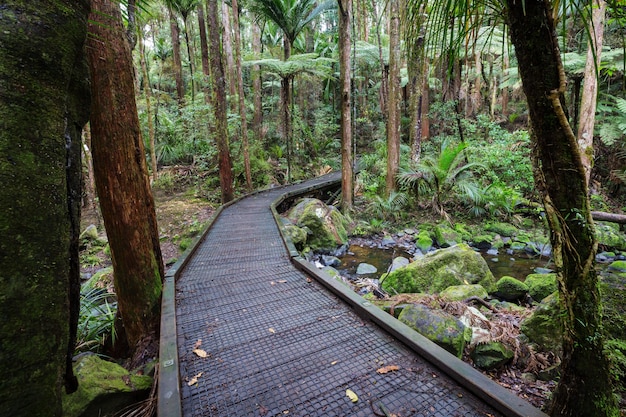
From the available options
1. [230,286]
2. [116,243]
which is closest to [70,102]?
[116,243]

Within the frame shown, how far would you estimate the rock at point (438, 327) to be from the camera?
2596 millimetres

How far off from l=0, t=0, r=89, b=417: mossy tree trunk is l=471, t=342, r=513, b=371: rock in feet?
9.31

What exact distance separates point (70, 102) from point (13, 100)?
0.45 m

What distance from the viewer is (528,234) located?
8.40 m

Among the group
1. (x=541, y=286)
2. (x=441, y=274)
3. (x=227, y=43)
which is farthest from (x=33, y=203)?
(x=227, y=43)

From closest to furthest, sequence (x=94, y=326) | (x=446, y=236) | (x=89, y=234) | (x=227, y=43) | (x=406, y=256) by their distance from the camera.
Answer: (x=94, y=326) < (x=406, y=256) < (x=89, y=234) < (x=446, y=236) < (x=227, y=43)

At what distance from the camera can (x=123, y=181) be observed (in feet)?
10.8

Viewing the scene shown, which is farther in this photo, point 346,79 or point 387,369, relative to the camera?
point 346,79

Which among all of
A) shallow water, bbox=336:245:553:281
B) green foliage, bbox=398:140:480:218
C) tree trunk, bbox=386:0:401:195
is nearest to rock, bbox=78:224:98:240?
shallow water, bbox=336:245:553:281

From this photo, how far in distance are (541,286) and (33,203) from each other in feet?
18.5

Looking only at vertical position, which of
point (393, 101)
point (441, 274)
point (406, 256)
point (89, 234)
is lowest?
point (406, 256)

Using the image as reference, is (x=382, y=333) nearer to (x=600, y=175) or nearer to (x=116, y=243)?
(x=116, y=243)

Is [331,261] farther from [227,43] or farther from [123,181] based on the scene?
[227,43]

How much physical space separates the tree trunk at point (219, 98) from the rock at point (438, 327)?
7133 millimetres
